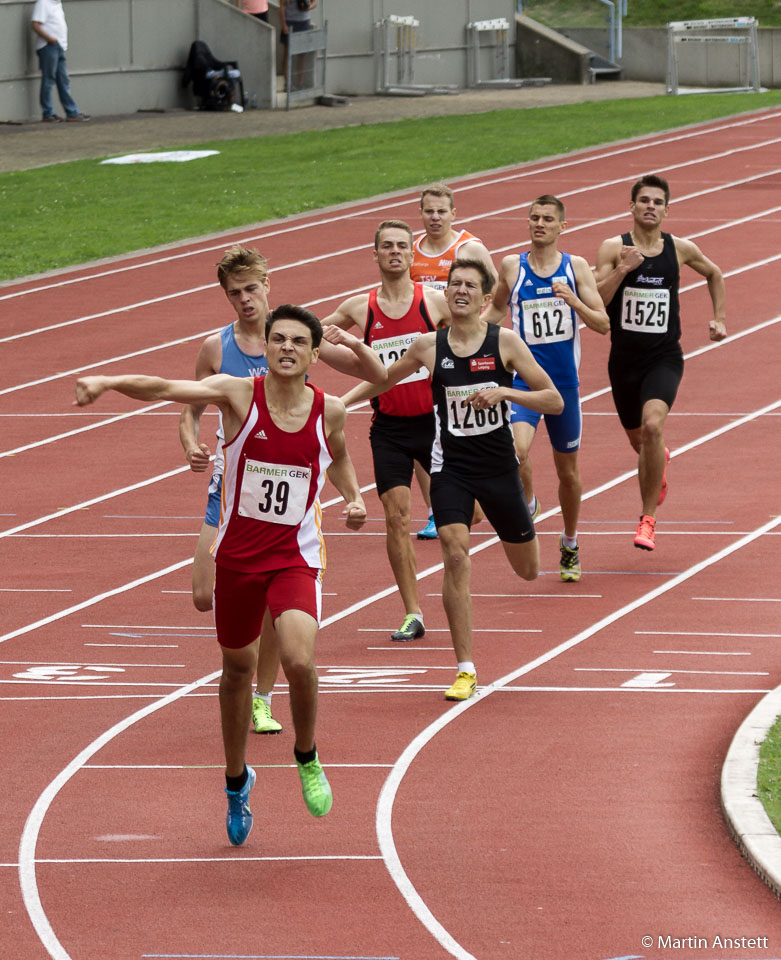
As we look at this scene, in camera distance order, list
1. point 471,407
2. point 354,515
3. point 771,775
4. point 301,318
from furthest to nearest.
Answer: point 471,407 < point 771,775 < point 354,515 < point 301,318

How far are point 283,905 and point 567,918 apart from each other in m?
0.99

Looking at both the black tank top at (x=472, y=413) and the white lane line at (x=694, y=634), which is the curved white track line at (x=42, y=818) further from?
the white lane line at (x=694, y=634)

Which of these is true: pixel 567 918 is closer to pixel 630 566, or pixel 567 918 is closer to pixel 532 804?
pixel 532 804

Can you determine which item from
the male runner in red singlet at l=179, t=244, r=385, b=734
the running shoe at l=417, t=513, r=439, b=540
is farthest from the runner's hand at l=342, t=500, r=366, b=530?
the running shoe at l=417, t=513, r=439, b=540

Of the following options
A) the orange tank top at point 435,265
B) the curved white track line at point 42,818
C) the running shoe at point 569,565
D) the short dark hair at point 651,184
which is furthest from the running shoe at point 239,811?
the short dark hair at point 651,184

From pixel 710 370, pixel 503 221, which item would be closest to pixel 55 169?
pixel 503 221

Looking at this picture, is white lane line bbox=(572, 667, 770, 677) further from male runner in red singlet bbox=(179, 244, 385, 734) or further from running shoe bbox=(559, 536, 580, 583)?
running shoe bbox=(559, 536, 580, 583)

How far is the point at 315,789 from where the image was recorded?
273 inches

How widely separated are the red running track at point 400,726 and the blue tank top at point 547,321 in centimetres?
133

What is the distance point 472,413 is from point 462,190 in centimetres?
1977

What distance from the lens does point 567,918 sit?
6.41 metres

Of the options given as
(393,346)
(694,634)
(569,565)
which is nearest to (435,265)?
(393,346)

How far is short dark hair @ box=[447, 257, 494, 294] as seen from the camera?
9.26 metres

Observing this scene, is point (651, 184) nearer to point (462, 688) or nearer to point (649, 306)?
point (649, 306)
